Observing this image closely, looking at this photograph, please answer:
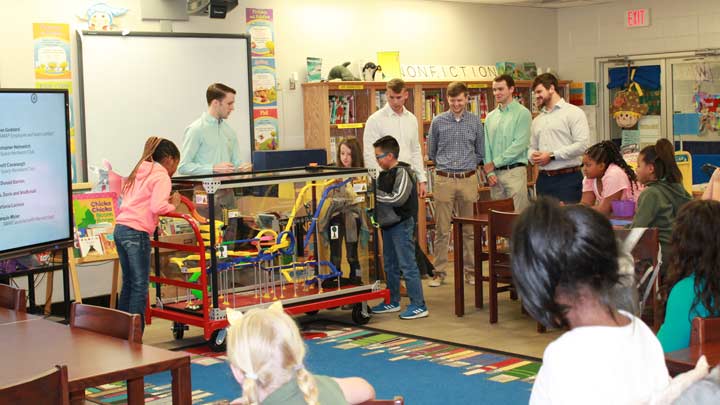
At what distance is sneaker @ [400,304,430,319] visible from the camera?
23.1 ft

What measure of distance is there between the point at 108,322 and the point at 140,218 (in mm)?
2646

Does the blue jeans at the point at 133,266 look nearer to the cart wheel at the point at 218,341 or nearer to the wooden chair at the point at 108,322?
the cart wheel at the point at 218,341

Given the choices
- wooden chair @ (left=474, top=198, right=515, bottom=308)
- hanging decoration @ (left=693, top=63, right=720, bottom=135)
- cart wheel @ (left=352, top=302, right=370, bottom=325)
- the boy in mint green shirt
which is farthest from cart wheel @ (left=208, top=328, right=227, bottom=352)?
hanging decoration @ (left=693, top=63, right=720, bottom=135)

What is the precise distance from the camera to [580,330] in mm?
1829

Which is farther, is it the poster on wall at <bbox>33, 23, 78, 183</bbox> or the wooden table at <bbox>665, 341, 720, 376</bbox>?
the poster on wall at <bbox>33, 23, 78, 183</bbox>

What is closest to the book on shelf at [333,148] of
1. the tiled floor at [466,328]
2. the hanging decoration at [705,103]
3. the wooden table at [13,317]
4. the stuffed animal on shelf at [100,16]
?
the tiled floor at [466,328]

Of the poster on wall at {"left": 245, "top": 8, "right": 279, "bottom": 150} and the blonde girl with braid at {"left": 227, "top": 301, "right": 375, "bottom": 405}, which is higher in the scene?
the poster on wall at {"left": 245, "top": 8, "right": 279, "bottom": 150}

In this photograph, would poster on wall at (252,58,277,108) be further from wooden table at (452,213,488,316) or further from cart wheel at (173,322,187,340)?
cart wheel at (173,322,187,340)

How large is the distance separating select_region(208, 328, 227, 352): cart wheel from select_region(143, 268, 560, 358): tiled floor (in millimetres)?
398

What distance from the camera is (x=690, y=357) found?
116 inches

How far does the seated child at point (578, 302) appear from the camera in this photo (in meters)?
1.76

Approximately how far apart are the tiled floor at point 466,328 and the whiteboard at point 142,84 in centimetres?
169

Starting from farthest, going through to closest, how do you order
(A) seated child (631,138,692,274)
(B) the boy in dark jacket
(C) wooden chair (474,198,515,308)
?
(C) wooden chair (474,198,515,308) → (B) the boy in dark jacket → (A) seated child (631,138,692,274)

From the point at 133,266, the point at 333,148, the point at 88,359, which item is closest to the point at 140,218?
the point at 133,266
